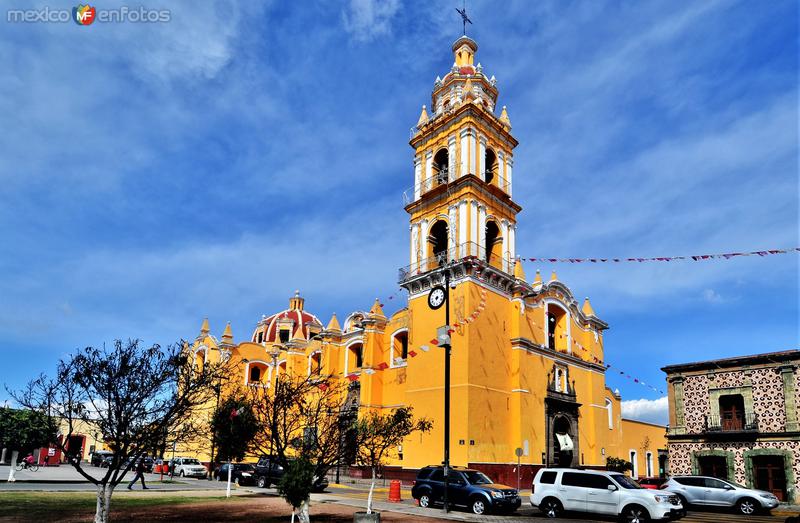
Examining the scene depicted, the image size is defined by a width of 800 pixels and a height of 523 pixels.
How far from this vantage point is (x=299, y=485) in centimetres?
1356

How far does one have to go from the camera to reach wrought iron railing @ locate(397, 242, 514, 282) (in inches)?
1308

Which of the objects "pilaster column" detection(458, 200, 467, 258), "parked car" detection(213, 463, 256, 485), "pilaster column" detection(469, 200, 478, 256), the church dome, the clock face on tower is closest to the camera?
"parked car" detection(213, 463, 256, 485)

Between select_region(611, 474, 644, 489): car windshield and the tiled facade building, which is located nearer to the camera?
select_region(611, 474, 644, 489): car windshield

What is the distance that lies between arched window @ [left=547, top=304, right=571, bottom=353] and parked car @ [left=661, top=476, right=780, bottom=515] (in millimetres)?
15393

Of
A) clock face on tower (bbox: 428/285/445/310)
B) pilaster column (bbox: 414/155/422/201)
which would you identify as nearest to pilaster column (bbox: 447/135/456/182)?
pilaster column (bbox: 414/155/422/201)

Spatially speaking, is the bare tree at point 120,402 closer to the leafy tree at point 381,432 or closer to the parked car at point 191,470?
the leafy tree at point 381,432

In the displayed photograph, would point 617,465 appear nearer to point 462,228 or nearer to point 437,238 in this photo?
point 437,238

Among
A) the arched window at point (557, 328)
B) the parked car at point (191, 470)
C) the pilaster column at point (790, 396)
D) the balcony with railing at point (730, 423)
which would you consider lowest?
the parked car at point (191, 470)

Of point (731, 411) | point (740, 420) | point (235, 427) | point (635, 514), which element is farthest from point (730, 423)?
point (235, 427)

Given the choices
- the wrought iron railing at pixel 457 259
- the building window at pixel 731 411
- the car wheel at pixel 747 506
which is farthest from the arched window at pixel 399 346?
the car wheel at pixel 747 506

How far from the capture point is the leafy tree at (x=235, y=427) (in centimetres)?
1719

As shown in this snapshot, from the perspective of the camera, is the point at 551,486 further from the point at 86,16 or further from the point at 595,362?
the point at 595,362

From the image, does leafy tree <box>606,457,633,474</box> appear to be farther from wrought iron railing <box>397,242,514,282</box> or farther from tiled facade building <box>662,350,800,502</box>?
wrought iron railing <box>397,242,514,282</box>

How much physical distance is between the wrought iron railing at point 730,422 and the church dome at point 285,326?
35.3 m
